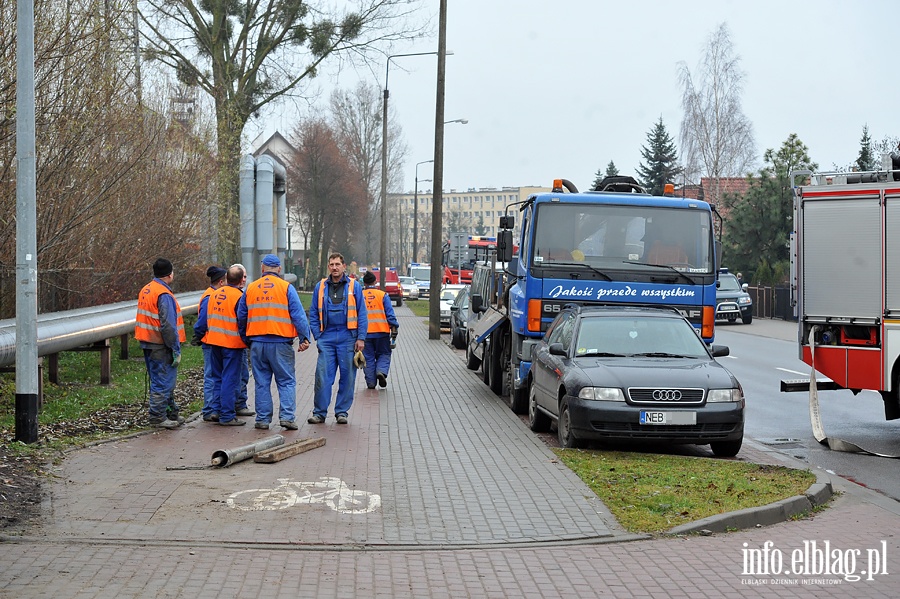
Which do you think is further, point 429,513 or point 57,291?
point 57,291

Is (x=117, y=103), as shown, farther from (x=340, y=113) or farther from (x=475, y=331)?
(x=340, y=113)

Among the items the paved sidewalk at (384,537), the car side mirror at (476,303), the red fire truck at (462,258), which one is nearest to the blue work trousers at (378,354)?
the car side mirror at (476,303)

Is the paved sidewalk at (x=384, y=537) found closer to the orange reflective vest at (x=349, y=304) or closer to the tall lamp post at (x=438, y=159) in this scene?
the orange reflective vest at (x=349, y=304)

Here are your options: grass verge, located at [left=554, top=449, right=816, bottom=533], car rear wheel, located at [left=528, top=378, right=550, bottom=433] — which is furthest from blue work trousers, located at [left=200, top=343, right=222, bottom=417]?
grass verge, located at [left=554, top=449, right=816, bottom=533]

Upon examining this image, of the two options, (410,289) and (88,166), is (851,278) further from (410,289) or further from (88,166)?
(410,289)

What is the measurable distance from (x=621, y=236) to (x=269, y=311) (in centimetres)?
494

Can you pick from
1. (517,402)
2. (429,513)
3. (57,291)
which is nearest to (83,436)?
(429,513)

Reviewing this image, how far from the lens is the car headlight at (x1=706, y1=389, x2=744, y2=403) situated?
417 inches

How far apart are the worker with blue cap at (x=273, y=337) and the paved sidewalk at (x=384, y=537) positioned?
1407 millimetres

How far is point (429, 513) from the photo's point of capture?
7.78 meters

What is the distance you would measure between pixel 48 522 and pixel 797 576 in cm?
470

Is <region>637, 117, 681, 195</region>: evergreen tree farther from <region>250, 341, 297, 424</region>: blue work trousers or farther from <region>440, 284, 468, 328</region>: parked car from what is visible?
<region>250, 341, 297, 424</region>: blue work trousers

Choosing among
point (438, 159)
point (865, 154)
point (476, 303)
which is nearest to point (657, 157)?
point (865, 154)

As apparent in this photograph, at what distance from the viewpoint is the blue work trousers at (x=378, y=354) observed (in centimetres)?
1672
